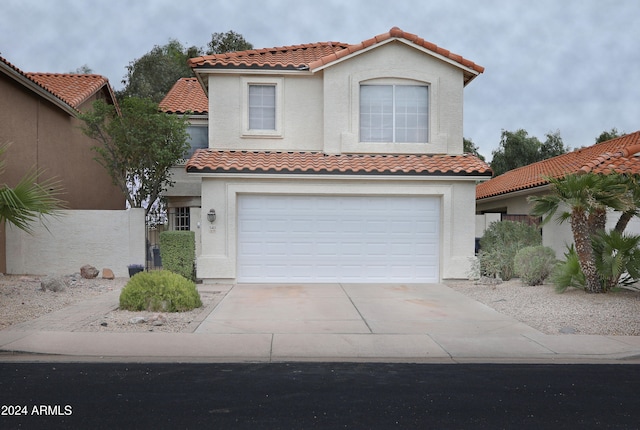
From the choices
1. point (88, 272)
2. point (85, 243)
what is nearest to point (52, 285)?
point (88, 272)

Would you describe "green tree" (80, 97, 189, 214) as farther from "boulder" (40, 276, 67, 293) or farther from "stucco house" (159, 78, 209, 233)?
"boulder" (40, 276, 67, 293)

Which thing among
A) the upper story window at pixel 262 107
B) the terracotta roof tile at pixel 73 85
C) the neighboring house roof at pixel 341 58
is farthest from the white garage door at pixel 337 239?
the terracotta roof tile at pixel 73 85

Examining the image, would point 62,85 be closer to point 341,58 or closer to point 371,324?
point 341,58

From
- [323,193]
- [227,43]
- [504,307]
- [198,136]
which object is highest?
[227,43]

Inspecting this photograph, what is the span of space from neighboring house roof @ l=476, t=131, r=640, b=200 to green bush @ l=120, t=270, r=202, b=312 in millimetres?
7864

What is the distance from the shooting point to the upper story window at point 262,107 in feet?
55.6

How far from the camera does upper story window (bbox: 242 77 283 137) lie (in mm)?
16953

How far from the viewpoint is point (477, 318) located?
35.4ft

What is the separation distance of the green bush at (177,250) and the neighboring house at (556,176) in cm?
850

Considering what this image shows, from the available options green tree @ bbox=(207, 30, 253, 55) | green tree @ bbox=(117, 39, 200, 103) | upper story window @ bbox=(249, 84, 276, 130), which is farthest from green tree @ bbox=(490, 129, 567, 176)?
upper story window @ bbox=(249, 84, 276, 130)

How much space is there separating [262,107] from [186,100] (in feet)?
21.2

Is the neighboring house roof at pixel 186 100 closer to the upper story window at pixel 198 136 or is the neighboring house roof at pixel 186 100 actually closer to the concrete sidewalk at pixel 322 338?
the upper story window at pixel 198 136

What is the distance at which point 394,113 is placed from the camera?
663 inches

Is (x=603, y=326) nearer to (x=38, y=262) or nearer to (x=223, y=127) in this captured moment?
(x=223, y=127)
